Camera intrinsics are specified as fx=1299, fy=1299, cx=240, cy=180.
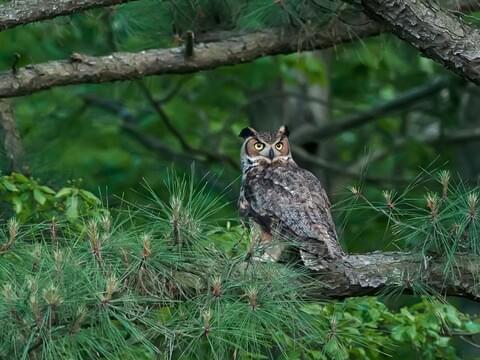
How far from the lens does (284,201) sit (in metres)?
6.77

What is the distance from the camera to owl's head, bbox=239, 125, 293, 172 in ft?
25.7

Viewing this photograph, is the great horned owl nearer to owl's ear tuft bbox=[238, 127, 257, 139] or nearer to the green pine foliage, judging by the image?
owl's ear tuft bbox=[238, 127, 257, 139]

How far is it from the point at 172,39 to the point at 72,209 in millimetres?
2097

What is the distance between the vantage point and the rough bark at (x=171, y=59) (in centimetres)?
683

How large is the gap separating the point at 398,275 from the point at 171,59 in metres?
2.20

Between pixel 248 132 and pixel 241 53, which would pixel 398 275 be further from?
pixel 248 132

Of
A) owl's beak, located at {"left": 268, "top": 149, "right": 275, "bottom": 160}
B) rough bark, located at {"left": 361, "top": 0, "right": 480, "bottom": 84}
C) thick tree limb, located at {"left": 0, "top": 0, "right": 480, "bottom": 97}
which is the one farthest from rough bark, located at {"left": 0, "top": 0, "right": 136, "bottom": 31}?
owl's beak, located at {"left": 268, "top": 149, "right": 275, "bottom": 160}

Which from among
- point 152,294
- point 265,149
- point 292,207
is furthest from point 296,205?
point 152,294

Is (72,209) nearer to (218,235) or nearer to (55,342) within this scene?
(218,235)

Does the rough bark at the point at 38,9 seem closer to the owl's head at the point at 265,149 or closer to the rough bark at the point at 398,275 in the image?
the rough bark at the point at 398,275

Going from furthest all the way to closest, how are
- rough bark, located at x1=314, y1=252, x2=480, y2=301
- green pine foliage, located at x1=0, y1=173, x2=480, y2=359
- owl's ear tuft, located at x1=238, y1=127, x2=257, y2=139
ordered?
owl's ear tuft, located at x1=238, y1=127, x2=257, y2=139 → rough bark, located at x1=314, y1=252, x2=480, y2=301 → green pine foliage, located at x1=0, y1=173, x2=480, y2=359

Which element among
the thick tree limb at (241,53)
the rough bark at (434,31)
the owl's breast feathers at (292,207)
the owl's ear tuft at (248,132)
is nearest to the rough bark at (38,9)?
the thick tree limb at (241,53)

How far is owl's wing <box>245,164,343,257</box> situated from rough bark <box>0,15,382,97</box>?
701mm

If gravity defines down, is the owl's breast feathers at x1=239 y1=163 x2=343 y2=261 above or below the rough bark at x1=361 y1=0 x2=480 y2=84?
below
